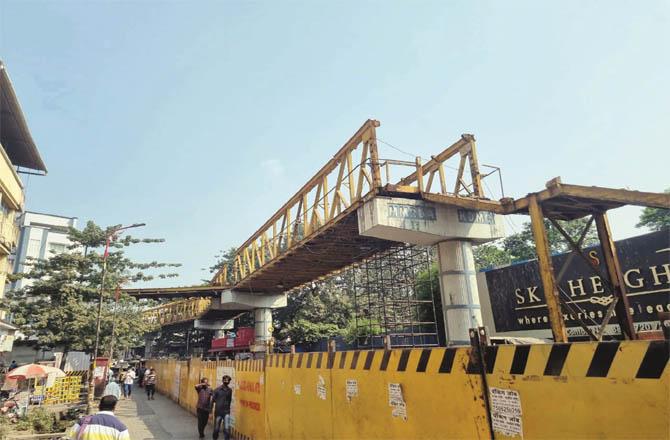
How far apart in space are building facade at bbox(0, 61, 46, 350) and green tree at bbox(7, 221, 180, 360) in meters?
1.63

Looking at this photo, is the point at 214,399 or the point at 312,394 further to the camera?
the point at 214,399

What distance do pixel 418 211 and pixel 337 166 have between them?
148 inches

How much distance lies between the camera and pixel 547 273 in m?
7.52

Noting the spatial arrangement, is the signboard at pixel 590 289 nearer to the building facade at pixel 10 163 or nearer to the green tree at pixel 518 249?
the building facade at pixel 10 163

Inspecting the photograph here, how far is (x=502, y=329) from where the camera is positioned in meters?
16.8

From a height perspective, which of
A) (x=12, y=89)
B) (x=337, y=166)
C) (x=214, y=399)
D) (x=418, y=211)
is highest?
(x=12, y=89)

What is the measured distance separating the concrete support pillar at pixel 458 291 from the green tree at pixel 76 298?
19.1m

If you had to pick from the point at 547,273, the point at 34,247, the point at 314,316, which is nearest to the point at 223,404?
the point at 547,273

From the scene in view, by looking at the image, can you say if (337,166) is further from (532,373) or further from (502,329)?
(532,373)

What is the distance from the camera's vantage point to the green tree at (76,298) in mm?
22656

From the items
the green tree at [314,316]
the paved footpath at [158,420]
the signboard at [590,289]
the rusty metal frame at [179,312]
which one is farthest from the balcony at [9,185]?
the signboard at [590,289]

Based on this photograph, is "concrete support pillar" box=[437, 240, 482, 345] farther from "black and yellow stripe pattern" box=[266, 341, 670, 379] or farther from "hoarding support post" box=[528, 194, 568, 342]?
"black and yellow stripe pattern" box=[266, 341, 670, 379]

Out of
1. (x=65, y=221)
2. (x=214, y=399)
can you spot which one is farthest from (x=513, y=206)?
(x=65, y=221)

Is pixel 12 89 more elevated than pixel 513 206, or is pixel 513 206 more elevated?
pixel 12 89
